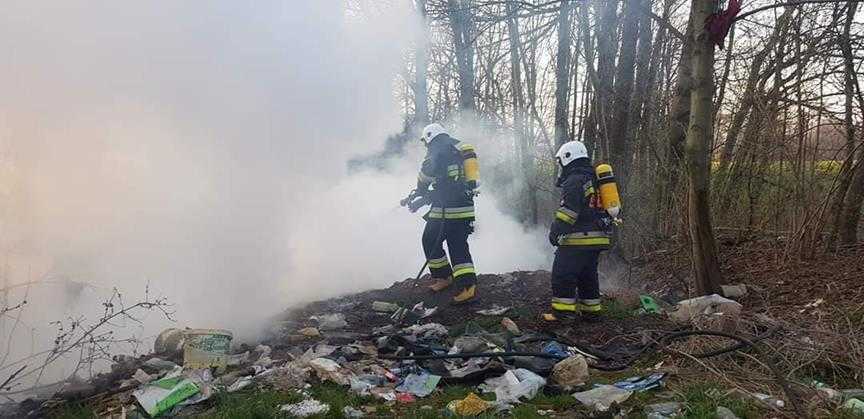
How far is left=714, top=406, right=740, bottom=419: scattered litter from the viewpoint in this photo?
3473mm

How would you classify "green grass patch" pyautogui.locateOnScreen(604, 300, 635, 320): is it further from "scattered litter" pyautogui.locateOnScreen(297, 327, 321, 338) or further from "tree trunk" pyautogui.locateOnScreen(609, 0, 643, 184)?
"tree trunk" pyautogui.locateOnScreen(609, 0, 643, 184)

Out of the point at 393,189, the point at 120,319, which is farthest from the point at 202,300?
the point at 393,189

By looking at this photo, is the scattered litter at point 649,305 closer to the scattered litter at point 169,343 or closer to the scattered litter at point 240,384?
the scattered litter at point 240,384

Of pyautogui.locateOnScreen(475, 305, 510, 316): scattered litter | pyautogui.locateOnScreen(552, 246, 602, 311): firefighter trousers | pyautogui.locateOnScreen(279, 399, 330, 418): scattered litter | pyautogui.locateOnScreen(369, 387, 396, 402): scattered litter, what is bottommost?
pyautogui.locateOnScreen(475, 305, 510, 316): scattered litter

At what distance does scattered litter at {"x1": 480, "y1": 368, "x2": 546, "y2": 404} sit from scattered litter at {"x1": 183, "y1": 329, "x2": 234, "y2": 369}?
1.96 m

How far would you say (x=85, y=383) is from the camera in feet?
15.1

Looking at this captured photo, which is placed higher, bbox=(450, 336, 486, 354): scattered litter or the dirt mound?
bbox=(450, 336, 486, 354): scattered litter

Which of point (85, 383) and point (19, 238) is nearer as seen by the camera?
point (85, 383)

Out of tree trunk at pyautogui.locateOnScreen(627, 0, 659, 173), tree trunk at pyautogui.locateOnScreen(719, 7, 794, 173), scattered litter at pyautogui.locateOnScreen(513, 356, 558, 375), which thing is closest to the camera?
scattered litter at pyautogui.locateOnScreen(513, 356, 558, 375)

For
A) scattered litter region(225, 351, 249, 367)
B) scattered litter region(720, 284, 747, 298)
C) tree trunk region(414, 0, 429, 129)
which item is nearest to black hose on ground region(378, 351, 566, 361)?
scattered litter region(225, 351, 249, 367)

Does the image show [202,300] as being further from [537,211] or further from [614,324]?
[537,211]

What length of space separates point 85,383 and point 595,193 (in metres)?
4.56

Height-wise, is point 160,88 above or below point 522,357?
above

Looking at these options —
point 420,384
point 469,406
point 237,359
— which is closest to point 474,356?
point 420,384
